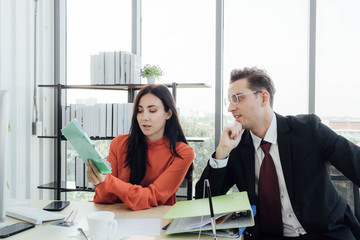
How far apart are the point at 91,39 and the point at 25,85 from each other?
2.67ft

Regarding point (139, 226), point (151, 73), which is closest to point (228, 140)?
point (139, 226)

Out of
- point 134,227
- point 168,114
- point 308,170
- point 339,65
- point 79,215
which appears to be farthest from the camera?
point 339,65

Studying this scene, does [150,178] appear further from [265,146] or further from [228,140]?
[265,146]

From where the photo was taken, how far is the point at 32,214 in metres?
1.34

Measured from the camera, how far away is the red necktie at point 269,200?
1530 mm

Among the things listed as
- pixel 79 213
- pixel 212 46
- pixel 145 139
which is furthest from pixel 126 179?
pixel 212 46

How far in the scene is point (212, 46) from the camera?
2.96 meters

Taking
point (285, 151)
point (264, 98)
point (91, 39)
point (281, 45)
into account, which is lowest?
point (285, 151)

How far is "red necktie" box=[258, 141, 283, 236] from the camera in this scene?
1.53 metres

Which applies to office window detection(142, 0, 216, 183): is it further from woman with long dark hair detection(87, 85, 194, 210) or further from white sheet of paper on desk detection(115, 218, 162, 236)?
white sheet of paper on desk detection(115, 218, 162, 236)

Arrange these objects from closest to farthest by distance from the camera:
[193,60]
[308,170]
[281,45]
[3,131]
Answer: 1. [3,131]
2. [308,170]
3. [281,45]
4. [193,60]

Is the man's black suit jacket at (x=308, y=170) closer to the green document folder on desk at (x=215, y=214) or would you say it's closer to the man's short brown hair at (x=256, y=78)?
the man's short brown hair at (x=256, y=78)

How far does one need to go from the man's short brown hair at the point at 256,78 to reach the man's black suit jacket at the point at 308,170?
0.61 feet

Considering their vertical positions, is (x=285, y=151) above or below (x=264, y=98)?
below
